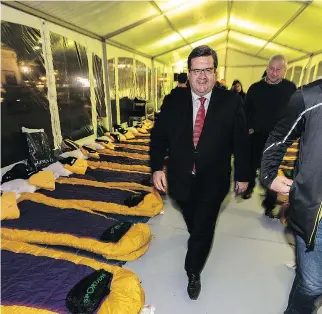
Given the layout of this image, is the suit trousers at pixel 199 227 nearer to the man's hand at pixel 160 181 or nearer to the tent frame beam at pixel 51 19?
the man's hand at pixel 160 181

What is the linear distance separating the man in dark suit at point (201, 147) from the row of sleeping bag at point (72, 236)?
52 centimetres

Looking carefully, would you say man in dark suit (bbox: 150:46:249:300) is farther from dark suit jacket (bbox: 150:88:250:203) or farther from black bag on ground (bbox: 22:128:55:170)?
black bag on ground (bbox: 22:128:55:170)

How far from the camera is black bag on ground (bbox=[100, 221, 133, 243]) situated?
1863mm

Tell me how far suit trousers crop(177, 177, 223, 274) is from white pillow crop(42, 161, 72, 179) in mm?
2140

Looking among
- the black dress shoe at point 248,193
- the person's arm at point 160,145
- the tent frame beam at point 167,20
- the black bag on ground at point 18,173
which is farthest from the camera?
the tent frame beam at point 167,20

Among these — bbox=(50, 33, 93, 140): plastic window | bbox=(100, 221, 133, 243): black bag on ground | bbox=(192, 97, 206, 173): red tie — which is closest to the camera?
bbox=(192, 97, 206, 173): red tie

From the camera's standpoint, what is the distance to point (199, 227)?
4.97 feet

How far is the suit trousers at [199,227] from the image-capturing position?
4.95 ft

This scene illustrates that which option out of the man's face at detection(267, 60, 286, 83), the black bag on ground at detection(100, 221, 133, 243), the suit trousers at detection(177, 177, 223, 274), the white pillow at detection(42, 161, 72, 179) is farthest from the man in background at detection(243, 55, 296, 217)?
the white pillow at detection(42, 161, 72, 179)

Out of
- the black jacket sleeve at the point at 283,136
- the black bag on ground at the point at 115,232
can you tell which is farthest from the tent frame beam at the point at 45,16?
the black jacket sleeve at the point at 283,136

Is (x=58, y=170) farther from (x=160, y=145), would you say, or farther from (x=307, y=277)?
(x=307, y=277)

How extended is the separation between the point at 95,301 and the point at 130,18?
434 cm

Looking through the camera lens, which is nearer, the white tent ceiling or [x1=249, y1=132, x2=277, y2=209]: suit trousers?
[x1=249, y1=132, x2=277, y2=209]: suit trousers

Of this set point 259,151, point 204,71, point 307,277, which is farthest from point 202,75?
point 259,151
